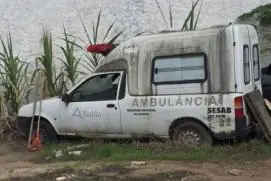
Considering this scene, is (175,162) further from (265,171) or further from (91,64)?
(91,64)

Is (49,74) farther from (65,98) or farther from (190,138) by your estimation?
(190,138)

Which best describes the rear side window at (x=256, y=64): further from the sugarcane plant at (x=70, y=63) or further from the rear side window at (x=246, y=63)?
the sugarcane plant at (x=70, y=63)

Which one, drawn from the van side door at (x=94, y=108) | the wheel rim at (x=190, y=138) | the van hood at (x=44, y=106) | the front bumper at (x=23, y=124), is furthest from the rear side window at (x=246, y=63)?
the front bumper at (x=23, y=124)

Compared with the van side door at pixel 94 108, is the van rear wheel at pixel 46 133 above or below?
below

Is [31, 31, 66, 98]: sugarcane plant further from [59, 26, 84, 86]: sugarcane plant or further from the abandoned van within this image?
the abandoned van

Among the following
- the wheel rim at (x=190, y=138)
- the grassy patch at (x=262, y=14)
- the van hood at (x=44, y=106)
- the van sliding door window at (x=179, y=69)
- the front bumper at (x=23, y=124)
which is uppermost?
the grassy patch at (x=262, y=14)

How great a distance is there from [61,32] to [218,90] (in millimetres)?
5773

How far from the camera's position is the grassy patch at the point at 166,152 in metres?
8.97

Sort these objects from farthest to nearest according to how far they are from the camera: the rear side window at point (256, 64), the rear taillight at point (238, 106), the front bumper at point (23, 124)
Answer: the front bumper at point (23, 124) < the rear side window at point (256, 64) < the rear taillight at point (238, 106)

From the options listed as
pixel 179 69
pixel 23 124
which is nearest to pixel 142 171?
pixel 179 69

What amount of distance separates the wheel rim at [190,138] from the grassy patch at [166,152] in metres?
0.20

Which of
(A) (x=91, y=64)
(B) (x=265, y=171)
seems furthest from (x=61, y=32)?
(B) (x=265, y=171)

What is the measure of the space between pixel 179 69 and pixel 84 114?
199 centimetres

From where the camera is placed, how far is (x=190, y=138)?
9.62 m
